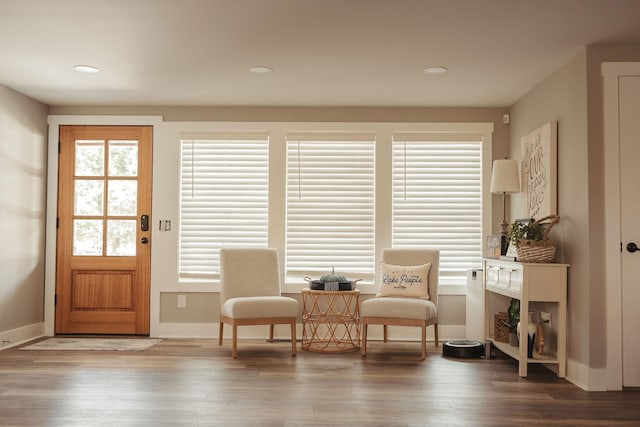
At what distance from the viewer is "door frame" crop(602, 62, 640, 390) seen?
4078 mm

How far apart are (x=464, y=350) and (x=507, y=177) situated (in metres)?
1.50

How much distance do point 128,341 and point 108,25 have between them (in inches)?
121

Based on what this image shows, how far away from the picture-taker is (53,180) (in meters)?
6.16

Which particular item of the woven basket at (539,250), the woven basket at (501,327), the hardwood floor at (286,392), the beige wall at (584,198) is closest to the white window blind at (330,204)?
the hardwood floor at (286,392)

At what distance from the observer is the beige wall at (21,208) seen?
545 centimetres

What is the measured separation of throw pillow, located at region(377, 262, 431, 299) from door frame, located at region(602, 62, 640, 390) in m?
1.72

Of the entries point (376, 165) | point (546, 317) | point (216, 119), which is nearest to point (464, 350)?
point (546, 317)

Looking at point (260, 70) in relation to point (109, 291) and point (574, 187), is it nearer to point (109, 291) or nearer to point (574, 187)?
point (574, 187)

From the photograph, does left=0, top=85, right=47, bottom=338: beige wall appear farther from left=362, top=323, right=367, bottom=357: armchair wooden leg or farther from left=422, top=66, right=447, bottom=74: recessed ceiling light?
left=422, top=66, right=447, bottom=74: recessed ceiling light

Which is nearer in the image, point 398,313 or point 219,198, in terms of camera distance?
point 398,313

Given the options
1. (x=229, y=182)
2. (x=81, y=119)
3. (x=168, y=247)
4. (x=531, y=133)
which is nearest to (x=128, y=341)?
(x=168, y=247)

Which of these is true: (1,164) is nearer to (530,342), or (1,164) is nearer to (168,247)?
(168,247)

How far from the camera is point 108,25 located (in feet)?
12.5

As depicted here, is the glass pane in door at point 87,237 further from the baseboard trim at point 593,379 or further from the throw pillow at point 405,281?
the baseboard trim at point 593,379
